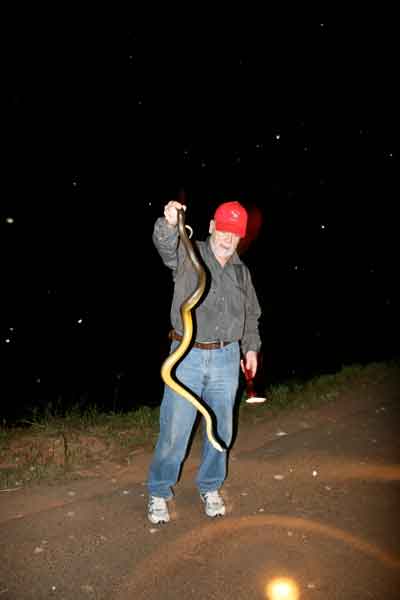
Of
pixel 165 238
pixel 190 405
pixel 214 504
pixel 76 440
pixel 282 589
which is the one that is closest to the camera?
pixel 282 589

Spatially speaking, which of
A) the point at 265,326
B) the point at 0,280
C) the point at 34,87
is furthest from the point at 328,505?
the point at 34,87

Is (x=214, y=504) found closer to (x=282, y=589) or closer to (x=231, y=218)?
(x=282, y=589)

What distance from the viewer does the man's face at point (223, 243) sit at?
321 centimetres

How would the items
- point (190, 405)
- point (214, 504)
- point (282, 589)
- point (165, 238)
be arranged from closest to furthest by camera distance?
point (282, 589) → point (165, 238) → point (190, 405) → point (214, 504)

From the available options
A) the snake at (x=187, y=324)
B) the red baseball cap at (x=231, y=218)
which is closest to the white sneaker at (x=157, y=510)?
the snake at (x=187, y=324)

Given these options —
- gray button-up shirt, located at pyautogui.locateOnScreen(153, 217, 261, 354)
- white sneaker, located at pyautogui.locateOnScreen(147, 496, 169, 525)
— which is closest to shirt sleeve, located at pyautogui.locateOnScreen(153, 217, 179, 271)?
gray button-up shirt, located at pyautogui.locateOnScreen(153, 217, 261, 354)

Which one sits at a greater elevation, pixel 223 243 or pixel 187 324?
pixel 223 243

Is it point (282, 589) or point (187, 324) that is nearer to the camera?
point (282, 589)

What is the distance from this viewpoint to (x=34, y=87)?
1588 cm

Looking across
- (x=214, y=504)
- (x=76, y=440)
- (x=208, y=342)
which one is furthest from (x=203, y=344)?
(x=76, y=440)

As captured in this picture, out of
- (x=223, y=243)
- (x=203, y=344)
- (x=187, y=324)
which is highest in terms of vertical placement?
(x=223, y=243)

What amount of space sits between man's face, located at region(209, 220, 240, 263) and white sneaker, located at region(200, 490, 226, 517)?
69.2 inches

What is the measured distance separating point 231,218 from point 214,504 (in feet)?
6.85

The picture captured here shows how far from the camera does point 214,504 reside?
11.4ft
